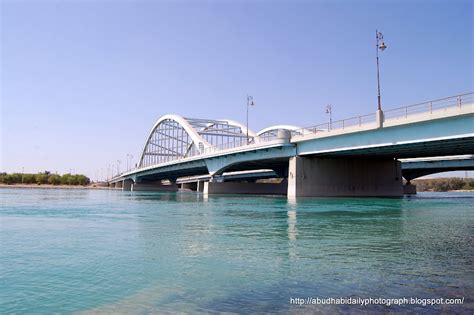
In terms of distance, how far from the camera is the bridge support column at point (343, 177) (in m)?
47.2

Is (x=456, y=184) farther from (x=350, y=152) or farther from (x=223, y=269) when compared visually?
(x=223, y=269)

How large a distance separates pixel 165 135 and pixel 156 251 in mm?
105255

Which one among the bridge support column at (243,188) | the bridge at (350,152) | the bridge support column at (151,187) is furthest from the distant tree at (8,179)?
the bridge support column at (243,188)

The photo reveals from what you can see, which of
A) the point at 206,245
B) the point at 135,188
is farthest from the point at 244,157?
the point at 135,188

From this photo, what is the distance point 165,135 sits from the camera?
116000 millimetres

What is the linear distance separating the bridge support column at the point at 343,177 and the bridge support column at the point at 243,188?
23.1m

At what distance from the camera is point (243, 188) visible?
73.8 meters

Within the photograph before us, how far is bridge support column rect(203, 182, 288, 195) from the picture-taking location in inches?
2714

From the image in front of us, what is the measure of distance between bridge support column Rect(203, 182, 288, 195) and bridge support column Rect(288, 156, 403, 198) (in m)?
23.1

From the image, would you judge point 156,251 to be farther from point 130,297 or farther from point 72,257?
point 130,297

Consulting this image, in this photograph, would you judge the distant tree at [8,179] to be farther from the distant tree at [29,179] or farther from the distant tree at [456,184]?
the distant tree at [456,184]

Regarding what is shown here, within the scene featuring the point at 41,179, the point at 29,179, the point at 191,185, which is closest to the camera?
the point at 191,185

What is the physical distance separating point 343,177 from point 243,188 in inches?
1057

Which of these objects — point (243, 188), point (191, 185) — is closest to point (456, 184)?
point (191, 185)
